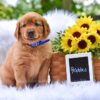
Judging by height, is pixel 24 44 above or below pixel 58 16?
below

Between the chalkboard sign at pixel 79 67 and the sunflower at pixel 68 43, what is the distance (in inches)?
1.3

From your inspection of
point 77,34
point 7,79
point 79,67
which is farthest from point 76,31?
point 7,79

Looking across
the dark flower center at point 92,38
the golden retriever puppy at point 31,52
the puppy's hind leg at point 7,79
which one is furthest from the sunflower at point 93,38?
the puppy's hind leg at point 7,79

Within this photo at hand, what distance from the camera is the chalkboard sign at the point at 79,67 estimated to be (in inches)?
59.0

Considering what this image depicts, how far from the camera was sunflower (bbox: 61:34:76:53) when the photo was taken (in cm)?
153

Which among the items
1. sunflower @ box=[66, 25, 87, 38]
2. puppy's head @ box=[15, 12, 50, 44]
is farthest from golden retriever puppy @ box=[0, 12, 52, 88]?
sunflower @ box=[66, 25, 87, 38]

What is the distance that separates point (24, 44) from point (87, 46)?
263 millimetres

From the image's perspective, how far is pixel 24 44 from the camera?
1.53 m

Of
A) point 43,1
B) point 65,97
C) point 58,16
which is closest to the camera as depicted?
point 65,97

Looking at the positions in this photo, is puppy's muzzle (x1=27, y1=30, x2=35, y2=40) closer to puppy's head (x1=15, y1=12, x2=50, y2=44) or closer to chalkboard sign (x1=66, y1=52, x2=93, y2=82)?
puppy's head (x1=15, y1=12, x2=50, y2=44)

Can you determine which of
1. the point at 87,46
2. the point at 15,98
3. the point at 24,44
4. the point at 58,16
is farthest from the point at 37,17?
the point at 58,16

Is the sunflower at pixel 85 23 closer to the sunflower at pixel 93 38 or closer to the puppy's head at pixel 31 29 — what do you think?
the sunflower at pixel 93 38

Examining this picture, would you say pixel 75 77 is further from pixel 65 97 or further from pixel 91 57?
pixel 65 97

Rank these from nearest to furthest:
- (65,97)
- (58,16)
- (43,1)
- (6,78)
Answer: (65,97)
(6,78)
(58,16)
(43,1)
